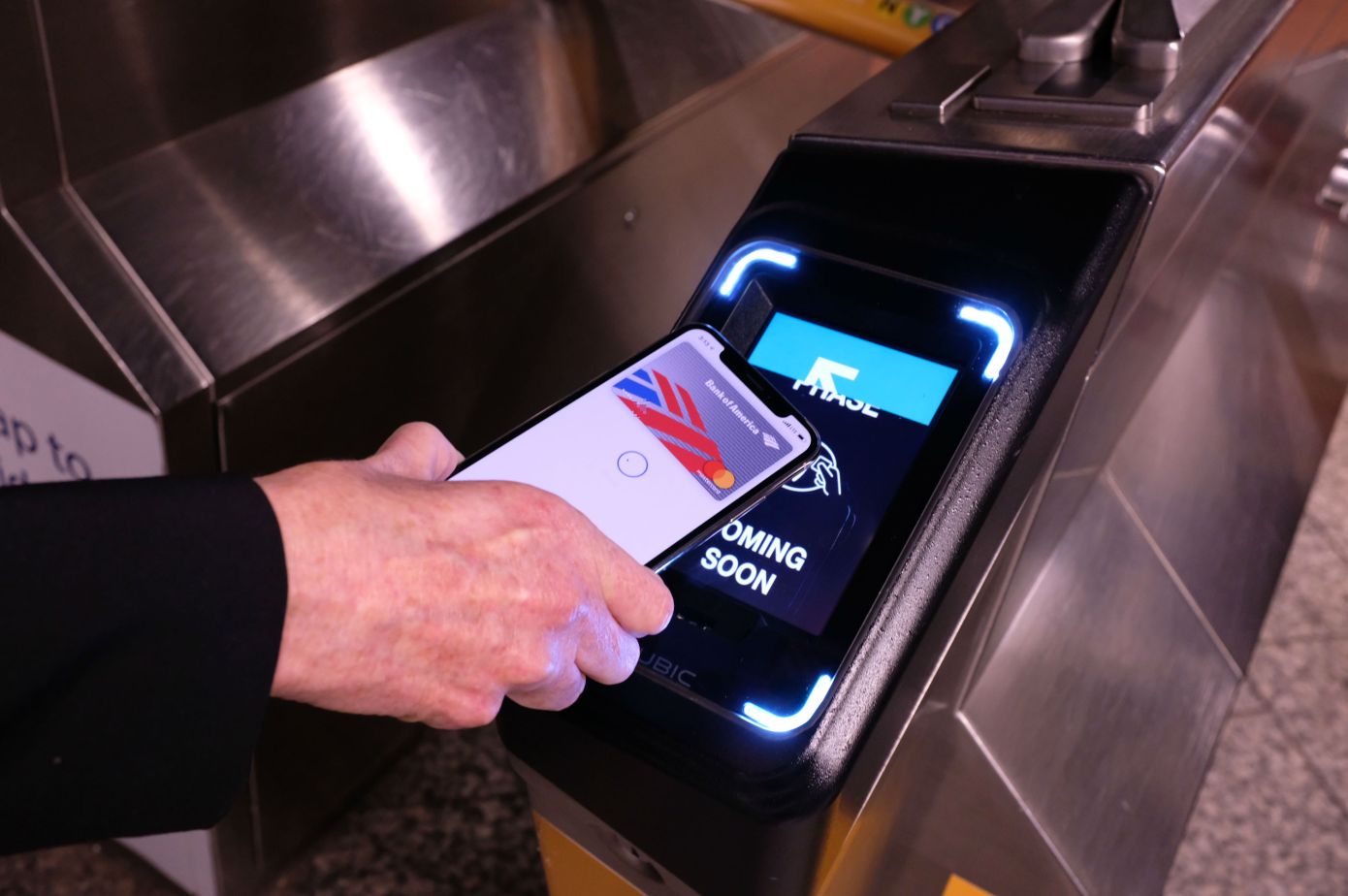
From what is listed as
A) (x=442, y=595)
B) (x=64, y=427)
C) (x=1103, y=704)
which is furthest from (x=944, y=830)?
(x=64, y=427)

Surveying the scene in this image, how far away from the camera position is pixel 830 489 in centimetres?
57

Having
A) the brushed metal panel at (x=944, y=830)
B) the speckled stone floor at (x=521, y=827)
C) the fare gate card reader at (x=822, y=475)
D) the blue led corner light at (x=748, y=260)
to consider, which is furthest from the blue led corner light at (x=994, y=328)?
the speckled stone floor at (x=521, y=827)

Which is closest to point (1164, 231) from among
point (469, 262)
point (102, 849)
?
point (469, 262)

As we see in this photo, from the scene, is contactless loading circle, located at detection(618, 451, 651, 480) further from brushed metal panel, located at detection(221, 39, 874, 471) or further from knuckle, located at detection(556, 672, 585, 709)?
brushed metal panel, located at detection(221, 39, 874, 471)

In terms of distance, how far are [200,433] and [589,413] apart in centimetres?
43

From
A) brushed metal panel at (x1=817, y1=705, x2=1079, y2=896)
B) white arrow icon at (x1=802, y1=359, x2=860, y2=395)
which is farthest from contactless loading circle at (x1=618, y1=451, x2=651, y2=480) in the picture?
brushed metal panel at (x1=817, y1=705, x2=1079, y2=896)

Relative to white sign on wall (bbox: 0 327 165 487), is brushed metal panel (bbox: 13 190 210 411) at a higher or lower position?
higher

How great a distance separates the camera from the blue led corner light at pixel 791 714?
506 millimetres

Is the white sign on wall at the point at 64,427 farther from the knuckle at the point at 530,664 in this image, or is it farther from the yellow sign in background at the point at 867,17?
the yellow sign in background at the point at 867,17

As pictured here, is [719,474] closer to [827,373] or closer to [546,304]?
[827,373]

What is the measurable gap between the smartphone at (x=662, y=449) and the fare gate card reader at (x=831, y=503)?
3 centimetres

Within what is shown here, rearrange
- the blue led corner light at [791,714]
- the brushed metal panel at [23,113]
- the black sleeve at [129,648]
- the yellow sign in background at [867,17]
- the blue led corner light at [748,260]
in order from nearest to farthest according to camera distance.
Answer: the black sleeve at [129,648] < the blue led corner light at [791,714] < the blue led corner light at [748,260] < the brushed metal panel at [23,113] < the yellow sign in background at [867,17]

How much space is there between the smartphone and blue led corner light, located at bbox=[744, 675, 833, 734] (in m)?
0.08

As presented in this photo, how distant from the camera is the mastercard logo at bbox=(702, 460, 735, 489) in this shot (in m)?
0.55
